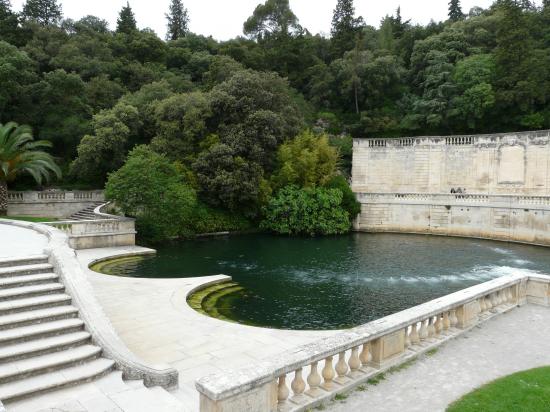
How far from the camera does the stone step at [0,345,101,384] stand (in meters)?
7.04

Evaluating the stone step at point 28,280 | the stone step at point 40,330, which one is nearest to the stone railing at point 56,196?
the stone step at point 28,280

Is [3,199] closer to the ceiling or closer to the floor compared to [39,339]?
closer to the ceiling

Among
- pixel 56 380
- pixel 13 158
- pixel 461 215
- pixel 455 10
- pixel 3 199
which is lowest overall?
pixel 56 380

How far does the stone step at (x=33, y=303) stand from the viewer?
8727mm

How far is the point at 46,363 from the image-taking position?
7.47m

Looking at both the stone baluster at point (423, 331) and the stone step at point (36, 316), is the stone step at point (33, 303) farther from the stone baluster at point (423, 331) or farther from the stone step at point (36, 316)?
the stone baluster at point (423, 331)

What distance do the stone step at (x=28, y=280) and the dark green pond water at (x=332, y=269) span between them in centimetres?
561

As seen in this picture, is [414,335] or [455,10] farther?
[455,10]

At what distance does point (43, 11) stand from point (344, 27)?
45.0m

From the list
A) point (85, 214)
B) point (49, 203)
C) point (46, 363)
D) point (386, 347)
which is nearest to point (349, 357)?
point (386, 347)

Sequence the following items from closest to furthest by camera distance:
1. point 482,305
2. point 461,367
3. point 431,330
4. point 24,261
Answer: point 461,367, point 431,330, point 482,305, point 24,261

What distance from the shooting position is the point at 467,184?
37.6m

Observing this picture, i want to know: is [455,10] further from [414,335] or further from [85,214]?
[414,335]

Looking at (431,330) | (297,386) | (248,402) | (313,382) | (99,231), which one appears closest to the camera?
(248,402)
